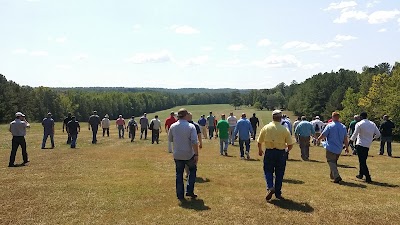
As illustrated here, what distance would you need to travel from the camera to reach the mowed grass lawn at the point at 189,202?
9406mm

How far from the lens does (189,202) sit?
35.2 ft

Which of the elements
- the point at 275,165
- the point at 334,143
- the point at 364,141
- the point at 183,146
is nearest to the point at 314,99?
the point at 364,141

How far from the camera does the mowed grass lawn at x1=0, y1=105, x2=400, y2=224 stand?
9.41m

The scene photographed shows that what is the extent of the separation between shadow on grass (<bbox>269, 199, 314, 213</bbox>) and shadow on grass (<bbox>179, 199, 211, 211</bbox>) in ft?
5.97

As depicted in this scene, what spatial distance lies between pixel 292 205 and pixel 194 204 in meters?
2.50

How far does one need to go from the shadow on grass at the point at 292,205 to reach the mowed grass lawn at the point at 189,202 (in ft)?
0.04

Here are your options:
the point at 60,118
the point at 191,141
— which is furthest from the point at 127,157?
the point at 60,118

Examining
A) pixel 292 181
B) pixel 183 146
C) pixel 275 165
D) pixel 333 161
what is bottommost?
pixel 292 181

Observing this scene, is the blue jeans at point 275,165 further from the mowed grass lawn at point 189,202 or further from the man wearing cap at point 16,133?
the man wearing cap at point 16,133

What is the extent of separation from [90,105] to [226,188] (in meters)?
138

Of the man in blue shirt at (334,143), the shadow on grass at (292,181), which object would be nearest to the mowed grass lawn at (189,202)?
the shadow on grass at (292,181)

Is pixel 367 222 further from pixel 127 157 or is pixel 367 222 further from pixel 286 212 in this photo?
pixel 127 157

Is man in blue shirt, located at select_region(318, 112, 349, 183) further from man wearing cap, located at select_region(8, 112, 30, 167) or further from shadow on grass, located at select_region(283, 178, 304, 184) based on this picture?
man wearing cap, located at select_region(8, 112, 30, 167)

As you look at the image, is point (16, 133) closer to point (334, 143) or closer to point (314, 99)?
point (334, 143)
